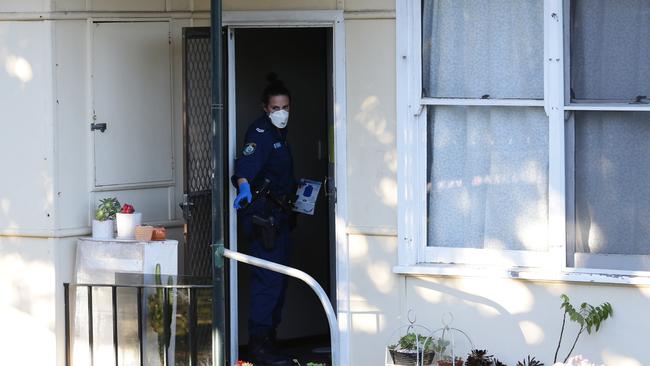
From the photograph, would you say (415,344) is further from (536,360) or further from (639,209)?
(639,209)

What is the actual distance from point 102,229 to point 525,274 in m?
2.64

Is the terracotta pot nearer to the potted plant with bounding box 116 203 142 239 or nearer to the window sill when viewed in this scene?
the window sill

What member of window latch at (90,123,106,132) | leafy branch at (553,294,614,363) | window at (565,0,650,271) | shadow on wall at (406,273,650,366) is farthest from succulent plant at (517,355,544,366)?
window latch at (90,123,106,132)

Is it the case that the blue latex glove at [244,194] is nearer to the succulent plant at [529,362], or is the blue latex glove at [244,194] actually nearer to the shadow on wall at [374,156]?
the shadow on wall at [374,156]

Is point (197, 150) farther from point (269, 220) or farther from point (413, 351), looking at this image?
point (413, 351)

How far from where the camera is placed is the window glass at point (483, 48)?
7199 millimetres

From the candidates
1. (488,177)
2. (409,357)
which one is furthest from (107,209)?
(488,177)

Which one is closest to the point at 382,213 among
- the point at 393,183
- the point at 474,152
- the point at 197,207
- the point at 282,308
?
the point at 393,183

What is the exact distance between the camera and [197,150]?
7.71m

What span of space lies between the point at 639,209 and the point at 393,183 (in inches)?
59.7

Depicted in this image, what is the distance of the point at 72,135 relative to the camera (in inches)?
292

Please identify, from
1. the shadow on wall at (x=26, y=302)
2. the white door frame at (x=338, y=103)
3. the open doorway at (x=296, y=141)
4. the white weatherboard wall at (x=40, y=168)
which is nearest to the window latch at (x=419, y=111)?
the white door frame at (x=338, y=103)

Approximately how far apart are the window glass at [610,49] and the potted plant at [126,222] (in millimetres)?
2838

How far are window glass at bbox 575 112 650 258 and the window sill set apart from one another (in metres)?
0.21
